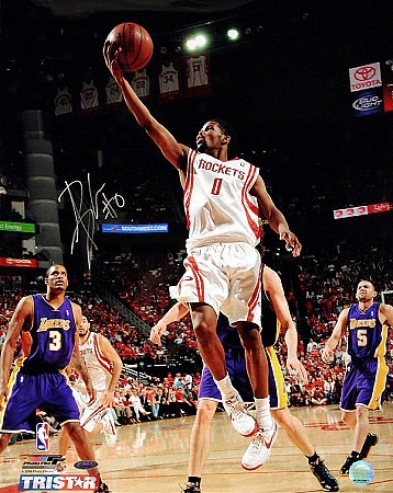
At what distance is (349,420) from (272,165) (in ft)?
76.2

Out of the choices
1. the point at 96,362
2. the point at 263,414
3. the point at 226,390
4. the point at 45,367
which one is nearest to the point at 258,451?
the point at 263,414

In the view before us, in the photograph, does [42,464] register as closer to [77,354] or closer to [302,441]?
[77,354]

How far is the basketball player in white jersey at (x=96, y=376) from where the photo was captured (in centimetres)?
733

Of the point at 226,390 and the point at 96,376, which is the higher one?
the point at 226,390

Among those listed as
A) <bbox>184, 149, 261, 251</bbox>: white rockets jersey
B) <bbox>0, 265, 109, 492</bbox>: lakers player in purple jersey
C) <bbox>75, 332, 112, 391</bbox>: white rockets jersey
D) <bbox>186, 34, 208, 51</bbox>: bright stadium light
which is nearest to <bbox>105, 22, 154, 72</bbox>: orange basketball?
<bbox>184, 149, 261, 251</bbox>: white rockets jersey

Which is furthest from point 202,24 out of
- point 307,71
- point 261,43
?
point 307,71

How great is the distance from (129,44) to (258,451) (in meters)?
2.81

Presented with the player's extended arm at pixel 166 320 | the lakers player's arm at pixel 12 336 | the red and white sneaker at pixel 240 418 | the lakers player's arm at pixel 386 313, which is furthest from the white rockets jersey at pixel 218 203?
the lakers player's arm at pixel 386 313

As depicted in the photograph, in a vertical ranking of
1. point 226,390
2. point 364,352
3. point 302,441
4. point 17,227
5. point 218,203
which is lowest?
point 302,441

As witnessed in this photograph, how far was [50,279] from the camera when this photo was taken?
5633mm

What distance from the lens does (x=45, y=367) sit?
564 centimetres

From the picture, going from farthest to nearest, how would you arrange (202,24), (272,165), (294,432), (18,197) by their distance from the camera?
(272,165), (18,197), (202,24), (294,432)

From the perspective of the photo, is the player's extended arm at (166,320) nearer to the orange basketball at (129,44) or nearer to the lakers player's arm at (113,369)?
the orange basketball at (129,44)

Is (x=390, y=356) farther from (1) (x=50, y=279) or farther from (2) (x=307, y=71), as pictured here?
(1) (x=50, y=279)
